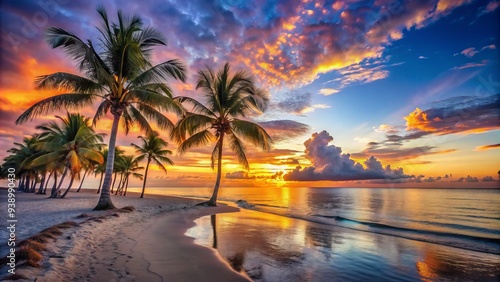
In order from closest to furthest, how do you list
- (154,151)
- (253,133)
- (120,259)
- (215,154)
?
1. (120,259)
2. (253,133)
3. (215,154)
4. (154,151)

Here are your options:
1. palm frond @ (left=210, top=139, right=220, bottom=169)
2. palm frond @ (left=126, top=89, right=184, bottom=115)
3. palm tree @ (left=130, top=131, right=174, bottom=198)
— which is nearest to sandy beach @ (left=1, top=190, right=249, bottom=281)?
palm frond @ (left=126, top=89, right=184, bottom=115)

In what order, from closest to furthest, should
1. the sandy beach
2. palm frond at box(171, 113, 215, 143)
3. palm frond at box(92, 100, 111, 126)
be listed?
the sandy beach < palm frond at box(92, 100, 111, 126) < palm frond at box(171, 113, 215, 143)

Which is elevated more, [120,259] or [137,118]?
[137,118]

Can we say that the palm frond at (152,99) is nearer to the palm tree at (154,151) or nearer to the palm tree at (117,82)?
the palm tree at (117,82)

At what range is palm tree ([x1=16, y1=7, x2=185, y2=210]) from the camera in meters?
13.1

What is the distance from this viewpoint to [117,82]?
14820 mm

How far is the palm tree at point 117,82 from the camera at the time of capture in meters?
13.1

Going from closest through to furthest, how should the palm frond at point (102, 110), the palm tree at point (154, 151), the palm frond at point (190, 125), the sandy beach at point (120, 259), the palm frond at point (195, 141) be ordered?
1. the sandy beach at point (120, 259)
2. the palm frond at point (102, 110)
3. the palm frond at point (190, 125)
4. the palm frond at point (195, 141)
5. the palm tree at point (154, 151)

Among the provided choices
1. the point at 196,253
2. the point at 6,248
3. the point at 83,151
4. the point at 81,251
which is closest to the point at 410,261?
the point at 196,253

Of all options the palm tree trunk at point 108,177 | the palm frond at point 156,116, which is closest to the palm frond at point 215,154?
the palm frond at point 156,116

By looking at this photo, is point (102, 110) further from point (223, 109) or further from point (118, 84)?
point (223, 109)

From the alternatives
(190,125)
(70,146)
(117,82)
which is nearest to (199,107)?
(190,125)

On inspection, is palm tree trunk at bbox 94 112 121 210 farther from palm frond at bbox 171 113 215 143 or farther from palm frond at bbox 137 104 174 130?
palm frond at bbox 171 113 215 143

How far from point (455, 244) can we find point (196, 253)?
1092 centimetres
